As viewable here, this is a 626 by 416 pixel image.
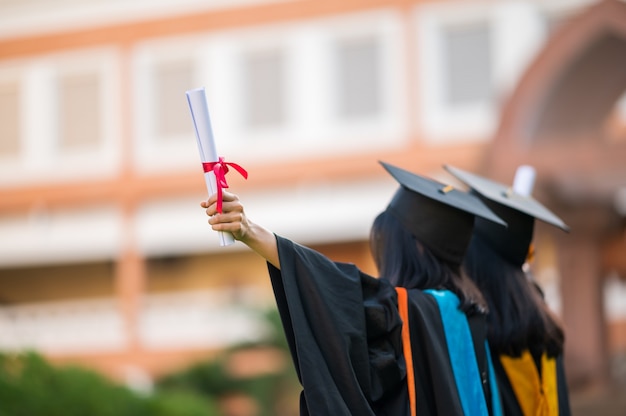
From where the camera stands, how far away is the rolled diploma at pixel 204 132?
2617 millimetres

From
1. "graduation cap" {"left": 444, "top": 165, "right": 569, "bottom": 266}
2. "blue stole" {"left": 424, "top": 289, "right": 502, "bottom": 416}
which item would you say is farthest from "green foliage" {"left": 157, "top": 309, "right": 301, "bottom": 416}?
"blue stole" {"left": 424, "top": 289, "right": 502, "bottom": 416}

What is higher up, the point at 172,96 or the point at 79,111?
the point at 172,96

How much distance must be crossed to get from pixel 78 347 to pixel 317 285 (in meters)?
16.5

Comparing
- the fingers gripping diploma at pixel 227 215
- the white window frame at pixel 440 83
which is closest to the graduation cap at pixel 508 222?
the fingers gripping diploma at pixel 227 215

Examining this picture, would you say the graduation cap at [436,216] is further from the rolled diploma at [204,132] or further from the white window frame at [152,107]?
the white window frame at [152,107]

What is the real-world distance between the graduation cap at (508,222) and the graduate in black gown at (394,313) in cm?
31

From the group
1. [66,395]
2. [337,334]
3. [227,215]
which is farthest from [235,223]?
[66,395]

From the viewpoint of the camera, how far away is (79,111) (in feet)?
63.9

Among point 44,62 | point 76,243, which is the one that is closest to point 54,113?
point 44,62

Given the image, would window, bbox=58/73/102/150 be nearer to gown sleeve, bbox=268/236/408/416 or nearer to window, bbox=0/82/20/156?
window, bbox=0/82/20/156

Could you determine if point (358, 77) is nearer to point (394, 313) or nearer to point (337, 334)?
point (394, 313)

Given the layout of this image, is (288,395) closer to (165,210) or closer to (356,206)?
(356,206)

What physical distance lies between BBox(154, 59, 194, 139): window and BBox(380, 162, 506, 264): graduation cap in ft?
51.0

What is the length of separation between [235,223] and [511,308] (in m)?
1.27
